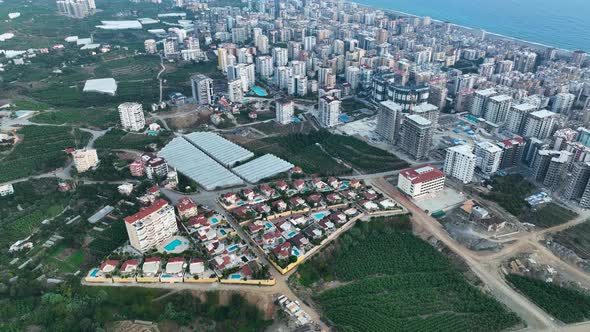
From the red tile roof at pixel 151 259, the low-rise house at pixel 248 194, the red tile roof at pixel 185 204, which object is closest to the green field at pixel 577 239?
the low-rise house at pixel 248 194

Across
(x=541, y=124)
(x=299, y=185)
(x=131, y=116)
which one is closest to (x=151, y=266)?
(x=299, y=185)

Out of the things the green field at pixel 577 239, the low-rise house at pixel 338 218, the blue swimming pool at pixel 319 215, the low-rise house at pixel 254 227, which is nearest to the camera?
the green field at pixel 577 239

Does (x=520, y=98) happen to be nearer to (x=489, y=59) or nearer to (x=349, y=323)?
(x=489, y=59)

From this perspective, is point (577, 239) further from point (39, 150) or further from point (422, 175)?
point (39, 150)

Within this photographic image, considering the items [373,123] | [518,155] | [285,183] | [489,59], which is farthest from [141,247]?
[489,59]

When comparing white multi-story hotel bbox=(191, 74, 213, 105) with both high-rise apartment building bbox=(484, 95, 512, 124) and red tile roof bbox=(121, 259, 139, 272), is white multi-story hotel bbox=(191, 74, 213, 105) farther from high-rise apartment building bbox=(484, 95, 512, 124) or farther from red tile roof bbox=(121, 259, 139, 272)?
high-rise apartment building bbox=(484, 95, 512, 124)

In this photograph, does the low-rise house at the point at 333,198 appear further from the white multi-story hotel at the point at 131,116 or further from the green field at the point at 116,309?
the white multi-story hotel at the point at 131,116

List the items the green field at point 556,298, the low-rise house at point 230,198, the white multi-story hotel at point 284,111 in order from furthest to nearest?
the white multi-story hotel at point 284,111, the low-rise house at point 230,198, the green field at point 556,298
